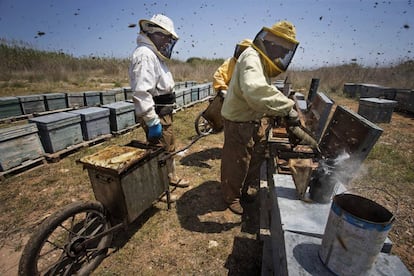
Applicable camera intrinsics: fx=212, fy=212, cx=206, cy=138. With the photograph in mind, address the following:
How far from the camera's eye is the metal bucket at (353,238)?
3.45ft

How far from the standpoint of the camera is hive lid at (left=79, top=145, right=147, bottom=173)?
6.53 feet

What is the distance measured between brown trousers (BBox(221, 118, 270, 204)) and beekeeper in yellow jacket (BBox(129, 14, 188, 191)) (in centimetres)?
90

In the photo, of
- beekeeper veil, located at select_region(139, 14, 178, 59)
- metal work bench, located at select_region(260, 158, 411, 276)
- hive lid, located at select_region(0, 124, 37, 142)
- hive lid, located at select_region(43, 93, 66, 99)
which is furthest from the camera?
hive lid, located at select_region(43, 93, 66, 99)

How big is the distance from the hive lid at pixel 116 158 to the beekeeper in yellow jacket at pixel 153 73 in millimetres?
489

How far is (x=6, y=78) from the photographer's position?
1557cm

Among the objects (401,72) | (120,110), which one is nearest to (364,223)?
(120,110)

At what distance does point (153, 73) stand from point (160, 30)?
0.55m

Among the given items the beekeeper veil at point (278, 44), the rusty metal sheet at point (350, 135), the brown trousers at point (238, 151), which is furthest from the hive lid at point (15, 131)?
the rusty metal sheet at point (350, 135)

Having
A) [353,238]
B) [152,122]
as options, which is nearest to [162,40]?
[152,122]

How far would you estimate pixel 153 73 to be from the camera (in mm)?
2656

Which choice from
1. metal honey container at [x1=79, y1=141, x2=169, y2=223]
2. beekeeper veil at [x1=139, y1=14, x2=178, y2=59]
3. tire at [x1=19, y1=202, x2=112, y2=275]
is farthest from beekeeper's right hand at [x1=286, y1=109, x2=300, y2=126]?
tire at [x1=19, y1=202, x2=112, y2=275]

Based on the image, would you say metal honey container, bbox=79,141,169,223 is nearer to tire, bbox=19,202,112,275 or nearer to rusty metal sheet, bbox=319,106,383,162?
tire, bbox=19,202,112,275

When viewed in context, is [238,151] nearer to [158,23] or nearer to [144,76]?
[144,76]

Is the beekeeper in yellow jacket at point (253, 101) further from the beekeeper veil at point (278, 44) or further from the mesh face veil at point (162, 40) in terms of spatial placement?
the mesh face veil at point (162, 40)
